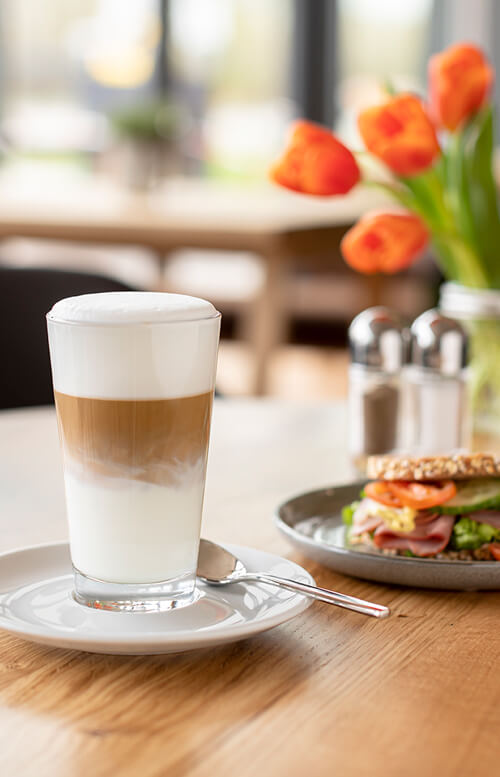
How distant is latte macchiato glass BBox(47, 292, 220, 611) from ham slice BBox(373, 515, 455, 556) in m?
0.17

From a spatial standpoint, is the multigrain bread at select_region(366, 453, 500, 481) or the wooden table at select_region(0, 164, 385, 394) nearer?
the multigrain bread at select_region(366, 453, 500, 481)

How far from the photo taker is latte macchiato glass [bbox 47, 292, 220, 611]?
574 millimetres

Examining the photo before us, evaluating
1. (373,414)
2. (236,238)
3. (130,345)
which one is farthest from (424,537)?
(236,238)

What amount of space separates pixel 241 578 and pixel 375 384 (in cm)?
52

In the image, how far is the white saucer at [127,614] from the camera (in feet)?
1.78

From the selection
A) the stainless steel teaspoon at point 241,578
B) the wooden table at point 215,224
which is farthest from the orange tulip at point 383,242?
the wooden table at point 215,224

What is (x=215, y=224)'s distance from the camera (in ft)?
12.3

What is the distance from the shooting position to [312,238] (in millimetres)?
3885

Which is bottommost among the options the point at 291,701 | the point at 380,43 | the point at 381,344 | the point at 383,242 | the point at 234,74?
the point at 291,701

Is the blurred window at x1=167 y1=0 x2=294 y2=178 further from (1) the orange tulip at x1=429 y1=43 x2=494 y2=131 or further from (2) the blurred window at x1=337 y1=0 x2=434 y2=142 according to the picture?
(1) the orange tulip at x1=429 y1=43 x2=494 y2=131

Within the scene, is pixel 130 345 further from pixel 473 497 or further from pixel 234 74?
pixel 234 74

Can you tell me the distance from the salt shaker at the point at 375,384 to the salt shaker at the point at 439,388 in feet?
0.07

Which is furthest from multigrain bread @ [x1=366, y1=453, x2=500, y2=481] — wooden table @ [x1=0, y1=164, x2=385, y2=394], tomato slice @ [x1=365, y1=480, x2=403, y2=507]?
wooden table @ [x1=0, y1=164, x2=385, y2=394]

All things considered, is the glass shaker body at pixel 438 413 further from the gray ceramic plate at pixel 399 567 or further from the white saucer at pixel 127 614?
the white saucer at pixel 127 614
